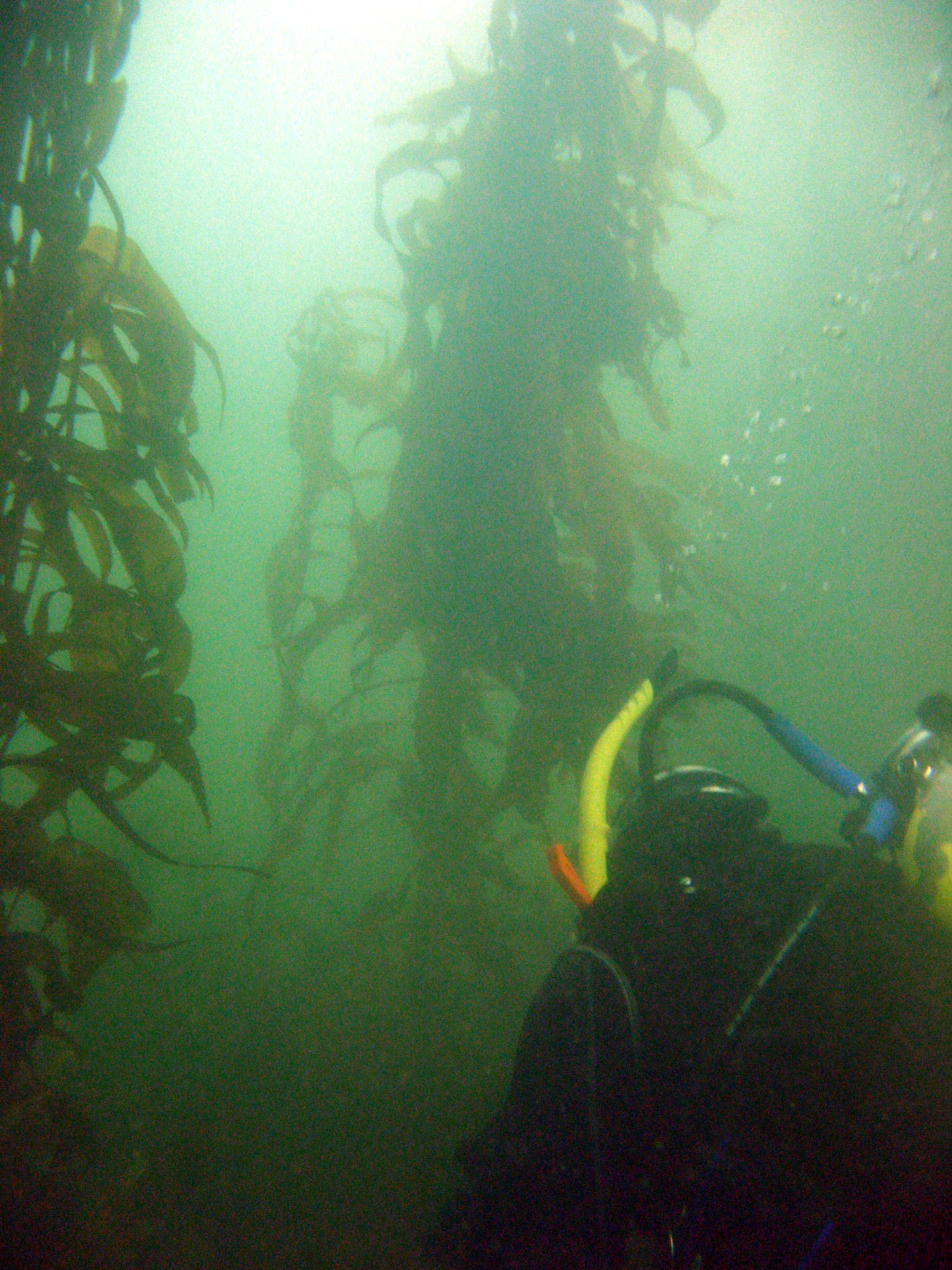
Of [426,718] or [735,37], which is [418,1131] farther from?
[735,37]

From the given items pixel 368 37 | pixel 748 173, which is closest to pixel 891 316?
pixel 748 173

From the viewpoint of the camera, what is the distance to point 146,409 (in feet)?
5.62

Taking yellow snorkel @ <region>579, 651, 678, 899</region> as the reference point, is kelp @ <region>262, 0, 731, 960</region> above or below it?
above

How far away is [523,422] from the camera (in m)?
2.25

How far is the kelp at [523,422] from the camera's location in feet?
7.54

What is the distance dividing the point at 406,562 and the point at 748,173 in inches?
601

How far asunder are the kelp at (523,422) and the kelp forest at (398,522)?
1 centimetres

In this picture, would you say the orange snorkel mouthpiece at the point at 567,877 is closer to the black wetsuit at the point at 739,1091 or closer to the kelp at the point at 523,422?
the black wetsuit at the point at 739,1091

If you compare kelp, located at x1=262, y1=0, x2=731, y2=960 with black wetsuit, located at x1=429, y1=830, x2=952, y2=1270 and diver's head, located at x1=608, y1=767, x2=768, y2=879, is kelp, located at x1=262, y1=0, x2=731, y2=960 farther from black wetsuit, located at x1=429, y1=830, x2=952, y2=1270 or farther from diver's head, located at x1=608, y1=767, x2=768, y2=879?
black wetsuit, located at x1=429, y1=830, x2=952, y2=1270

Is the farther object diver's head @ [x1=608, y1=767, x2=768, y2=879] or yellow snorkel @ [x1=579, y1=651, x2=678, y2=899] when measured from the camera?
yellow snorkel @ [x1=579, y1=651, x2=678, y2=899]

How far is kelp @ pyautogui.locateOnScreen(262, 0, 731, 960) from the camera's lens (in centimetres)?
230

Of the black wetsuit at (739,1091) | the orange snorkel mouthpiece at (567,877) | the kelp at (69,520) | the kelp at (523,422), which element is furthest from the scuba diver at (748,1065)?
the kelp at (523,422)

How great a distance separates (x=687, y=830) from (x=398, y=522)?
166 centimetres

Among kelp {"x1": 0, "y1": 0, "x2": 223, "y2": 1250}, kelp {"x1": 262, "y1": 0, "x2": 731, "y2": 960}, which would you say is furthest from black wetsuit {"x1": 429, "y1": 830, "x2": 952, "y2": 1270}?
kelp {"x1": 262, "y1": 0, "x2": 731, "y2": 960}
